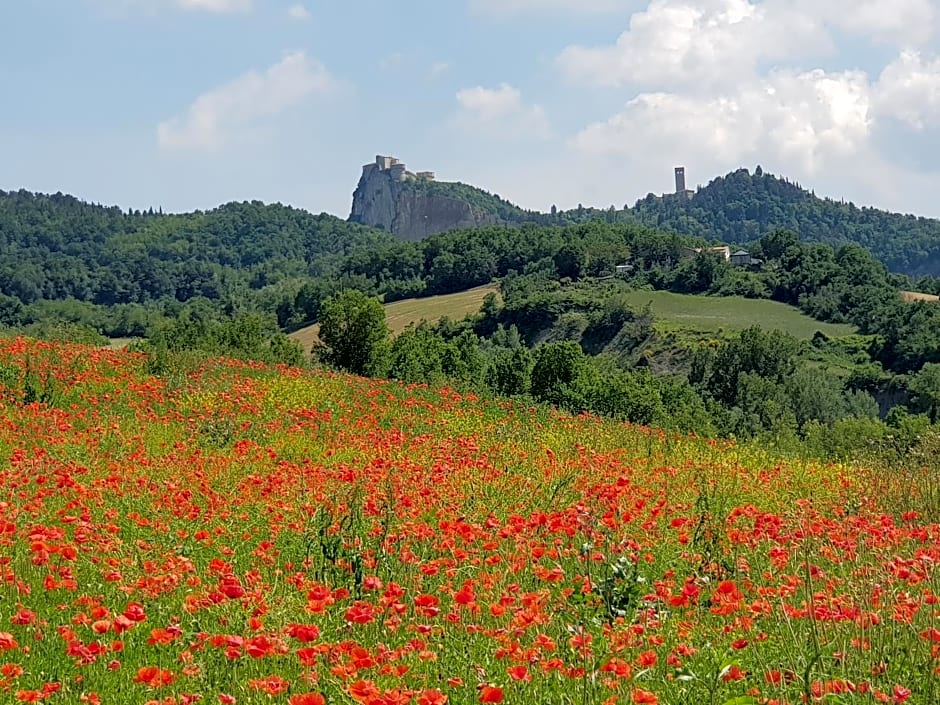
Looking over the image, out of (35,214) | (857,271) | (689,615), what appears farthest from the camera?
(35,214)

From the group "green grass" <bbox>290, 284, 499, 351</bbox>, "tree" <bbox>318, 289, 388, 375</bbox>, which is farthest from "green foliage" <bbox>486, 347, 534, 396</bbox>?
"green grass" <bbox>290, 284, 499, 351</bbox>

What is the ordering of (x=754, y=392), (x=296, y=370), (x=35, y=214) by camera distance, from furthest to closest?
1. (x=35, y=214)
2. (x=754, y=392)
3. (x=296, y=370)

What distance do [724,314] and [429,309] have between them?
3561 centimetres

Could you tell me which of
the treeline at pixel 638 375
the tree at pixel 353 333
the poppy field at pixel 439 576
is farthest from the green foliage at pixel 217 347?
the poppy field at pixel 439 576

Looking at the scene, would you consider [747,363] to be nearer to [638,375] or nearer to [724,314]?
[638,375]

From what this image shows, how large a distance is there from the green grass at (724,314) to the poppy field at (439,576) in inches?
3348

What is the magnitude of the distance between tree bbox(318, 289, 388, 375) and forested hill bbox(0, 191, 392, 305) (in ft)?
372

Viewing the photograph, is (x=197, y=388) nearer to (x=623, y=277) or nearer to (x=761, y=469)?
(x=761, y=469)

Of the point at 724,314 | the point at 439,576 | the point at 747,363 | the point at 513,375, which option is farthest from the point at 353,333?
the point at 724,314

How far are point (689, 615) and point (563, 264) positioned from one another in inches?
5123

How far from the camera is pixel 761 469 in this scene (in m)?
10.6

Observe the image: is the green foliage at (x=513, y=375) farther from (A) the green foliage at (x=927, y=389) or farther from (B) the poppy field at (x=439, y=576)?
(A) the green foliage at (x=927, y=389)

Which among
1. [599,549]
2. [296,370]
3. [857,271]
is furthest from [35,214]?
[599,549]

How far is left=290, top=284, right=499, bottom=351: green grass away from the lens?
10725cm
